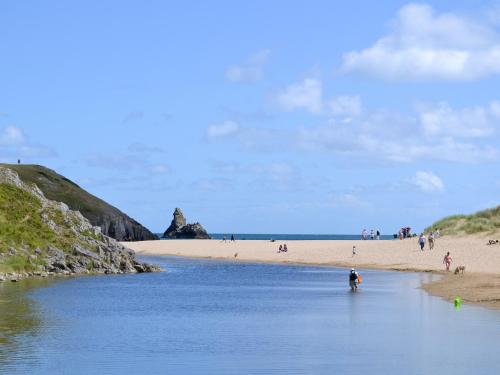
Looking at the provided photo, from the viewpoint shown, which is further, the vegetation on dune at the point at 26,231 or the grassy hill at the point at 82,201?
the grassy hill at the point at 82,201

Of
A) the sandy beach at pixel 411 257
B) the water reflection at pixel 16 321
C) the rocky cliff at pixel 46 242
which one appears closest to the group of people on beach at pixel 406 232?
the sandy beach at pixel 411 257

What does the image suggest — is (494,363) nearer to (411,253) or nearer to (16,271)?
(16,271)

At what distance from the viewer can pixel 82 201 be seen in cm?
17762

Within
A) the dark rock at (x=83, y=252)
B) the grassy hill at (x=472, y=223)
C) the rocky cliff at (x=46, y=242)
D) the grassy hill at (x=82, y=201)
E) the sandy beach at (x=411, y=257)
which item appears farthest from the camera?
the grassy hill at (x=82, y=201)

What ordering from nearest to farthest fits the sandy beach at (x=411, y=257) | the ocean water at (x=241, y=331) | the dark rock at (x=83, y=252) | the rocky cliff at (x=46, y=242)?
the ocean water at (x=241, y=331), the sandy beach at (x=411, y=257), the rocky cliff at (x=46, y=242), the dark rock at (x=83, y=252)

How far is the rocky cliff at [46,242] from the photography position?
270ft

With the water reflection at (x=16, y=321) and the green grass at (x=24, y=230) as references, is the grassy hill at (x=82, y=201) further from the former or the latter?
the water reflection at (x=16, y=321)

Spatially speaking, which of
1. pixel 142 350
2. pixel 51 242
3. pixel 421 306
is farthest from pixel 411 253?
pixel 142 350

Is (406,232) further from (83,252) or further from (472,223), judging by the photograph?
(83,252)

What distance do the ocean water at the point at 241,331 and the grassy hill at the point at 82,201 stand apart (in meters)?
103

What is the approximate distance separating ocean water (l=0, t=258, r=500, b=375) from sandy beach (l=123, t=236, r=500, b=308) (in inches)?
137

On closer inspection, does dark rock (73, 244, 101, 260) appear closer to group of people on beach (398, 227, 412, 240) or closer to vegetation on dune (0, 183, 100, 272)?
vegetation on dune (0, 183, 100, 272)

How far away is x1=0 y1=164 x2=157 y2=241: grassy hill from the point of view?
172750 millimetres

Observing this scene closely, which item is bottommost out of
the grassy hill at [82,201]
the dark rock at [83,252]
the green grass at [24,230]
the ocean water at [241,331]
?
the ocean water at [241,331]
